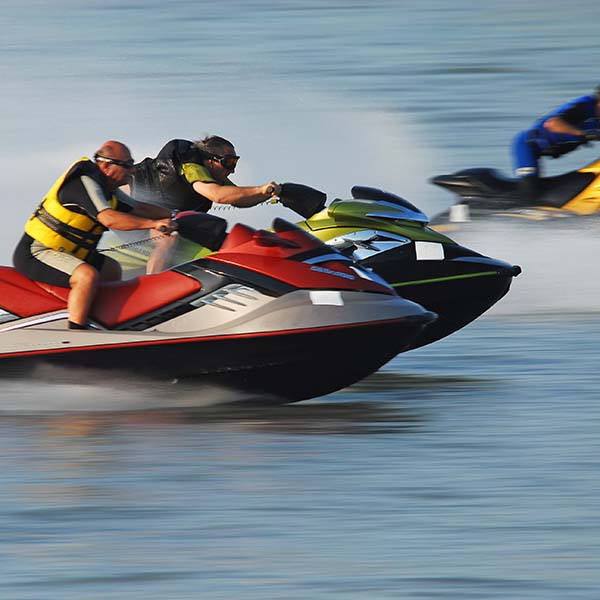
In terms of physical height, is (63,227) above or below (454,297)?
above

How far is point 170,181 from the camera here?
810 cm

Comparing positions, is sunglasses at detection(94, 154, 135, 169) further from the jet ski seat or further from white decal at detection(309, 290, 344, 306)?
white decal at detection(309, 290, 344, 306)

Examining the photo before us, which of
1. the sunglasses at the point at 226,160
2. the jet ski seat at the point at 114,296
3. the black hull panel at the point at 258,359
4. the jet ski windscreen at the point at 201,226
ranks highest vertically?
the sunglasses at the point at 226,160

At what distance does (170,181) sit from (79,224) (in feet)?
4.07

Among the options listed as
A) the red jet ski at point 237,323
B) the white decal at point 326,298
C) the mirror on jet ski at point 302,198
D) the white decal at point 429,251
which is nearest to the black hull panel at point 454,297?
the white decal at point 429,251

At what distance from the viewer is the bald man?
6.79 m

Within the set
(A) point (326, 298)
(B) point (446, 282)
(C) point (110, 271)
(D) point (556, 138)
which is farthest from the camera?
(D) point (556, 138)

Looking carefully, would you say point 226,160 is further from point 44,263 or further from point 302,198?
point 44,263

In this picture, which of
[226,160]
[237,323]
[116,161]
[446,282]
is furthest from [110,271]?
[446,282]

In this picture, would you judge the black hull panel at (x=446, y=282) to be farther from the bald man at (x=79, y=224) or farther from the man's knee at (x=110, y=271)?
the bald man at (x=79, y=224)

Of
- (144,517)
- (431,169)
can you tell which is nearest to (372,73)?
(431,169)

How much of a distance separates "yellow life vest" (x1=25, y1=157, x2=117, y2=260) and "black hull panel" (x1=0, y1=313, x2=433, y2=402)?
476mm

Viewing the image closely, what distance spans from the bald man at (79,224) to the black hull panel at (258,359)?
0.21 metres

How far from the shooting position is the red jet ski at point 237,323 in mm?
6742
